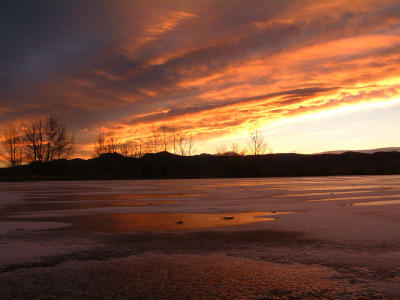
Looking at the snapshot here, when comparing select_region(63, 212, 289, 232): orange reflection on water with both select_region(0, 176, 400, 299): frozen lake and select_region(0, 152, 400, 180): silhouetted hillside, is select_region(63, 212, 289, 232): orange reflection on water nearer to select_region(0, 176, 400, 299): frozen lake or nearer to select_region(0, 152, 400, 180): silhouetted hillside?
select_region(0, 176, 400, 299): frozen lake

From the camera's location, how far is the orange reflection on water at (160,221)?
667 cm

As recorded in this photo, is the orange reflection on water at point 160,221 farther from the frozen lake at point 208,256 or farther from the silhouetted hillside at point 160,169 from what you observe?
the silhouetted hillside at point 160,169

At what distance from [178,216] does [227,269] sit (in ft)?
14.8

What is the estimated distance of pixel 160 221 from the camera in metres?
7.46

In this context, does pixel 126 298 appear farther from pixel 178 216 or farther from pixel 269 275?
pixel 178 216

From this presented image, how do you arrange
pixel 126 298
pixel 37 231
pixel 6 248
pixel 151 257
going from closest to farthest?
1. pixel 126 298
2. pixel 151 257
3. pixel 6 248
4. pixel 37 231

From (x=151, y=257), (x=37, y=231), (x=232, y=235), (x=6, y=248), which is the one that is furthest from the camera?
(x=37, y=231)

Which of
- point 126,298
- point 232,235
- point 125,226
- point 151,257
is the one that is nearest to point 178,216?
point 125,226

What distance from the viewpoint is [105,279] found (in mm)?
3451

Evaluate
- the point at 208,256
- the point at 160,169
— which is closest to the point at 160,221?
the point at 208,256

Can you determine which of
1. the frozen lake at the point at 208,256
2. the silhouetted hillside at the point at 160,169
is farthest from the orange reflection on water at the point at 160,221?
the silhouetted hillside at the point at 160,169

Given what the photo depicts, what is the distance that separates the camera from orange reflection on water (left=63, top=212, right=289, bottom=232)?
667cm

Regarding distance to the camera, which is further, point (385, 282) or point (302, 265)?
point (302, 265)

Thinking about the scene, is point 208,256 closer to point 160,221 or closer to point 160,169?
point 160,221
